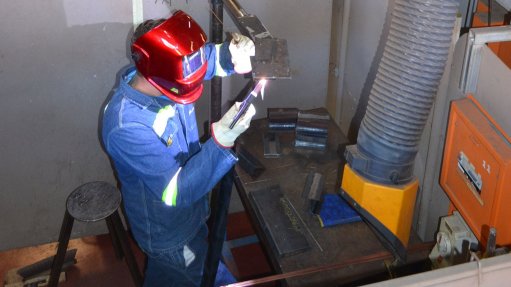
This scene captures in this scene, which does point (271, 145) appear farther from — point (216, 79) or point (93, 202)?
point (93, 202)

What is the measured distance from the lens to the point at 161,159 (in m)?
1.91

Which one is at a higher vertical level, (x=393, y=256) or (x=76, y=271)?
(x=393, y=256)

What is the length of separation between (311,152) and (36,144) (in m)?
1.24

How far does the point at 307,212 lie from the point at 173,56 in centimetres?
82

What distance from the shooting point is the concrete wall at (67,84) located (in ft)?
8.02

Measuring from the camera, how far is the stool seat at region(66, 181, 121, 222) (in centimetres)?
214

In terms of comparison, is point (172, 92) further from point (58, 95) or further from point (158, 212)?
point (58, 95)

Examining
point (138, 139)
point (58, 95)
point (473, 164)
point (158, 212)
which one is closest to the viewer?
point (473, 164)

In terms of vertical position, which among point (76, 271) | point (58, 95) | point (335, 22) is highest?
point (335, 22)

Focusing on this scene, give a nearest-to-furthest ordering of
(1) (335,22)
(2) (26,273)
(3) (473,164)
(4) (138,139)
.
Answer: (3) (473,164) < (4) (138,139) < (2) (26,273) < (1) (335,22)

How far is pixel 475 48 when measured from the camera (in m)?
1.88

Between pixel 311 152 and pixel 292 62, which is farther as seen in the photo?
pixel 292 62

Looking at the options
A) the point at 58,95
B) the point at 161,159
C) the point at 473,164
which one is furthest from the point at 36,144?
the point at 473,164

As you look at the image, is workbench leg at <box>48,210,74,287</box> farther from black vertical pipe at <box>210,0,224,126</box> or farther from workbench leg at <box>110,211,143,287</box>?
black vertical pipe at <box>210,0,224,126</box>
